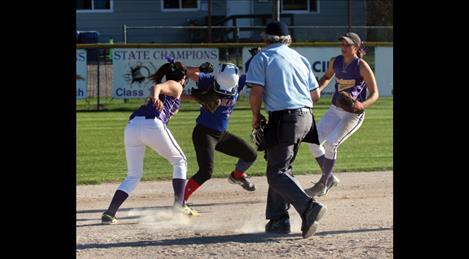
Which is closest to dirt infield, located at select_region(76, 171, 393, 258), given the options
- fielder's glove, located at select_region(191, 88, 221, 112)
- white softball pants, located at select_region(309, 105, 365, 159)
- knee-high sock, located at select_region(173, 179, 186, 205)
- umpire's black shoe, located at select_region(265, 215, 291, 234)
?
umpire's black shoe, located at select_region(265, 215, 291, 234)

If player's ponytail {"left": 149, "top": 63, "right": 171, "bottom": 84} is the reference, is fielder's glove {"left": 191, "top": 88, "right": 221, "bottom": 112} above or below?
below

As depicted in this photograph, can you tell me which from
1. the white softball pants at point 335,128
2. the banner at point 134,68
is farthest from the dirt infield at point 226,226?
the banner at point 134,68

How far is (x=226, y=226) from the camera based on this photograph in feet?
29.8

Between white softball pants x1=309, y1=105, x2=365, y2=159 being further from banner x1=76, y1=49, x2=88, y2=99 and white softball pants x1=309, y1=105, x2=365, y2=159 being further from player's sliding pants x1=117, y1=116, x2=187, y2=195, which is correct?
banner x1=76, y1=49, x2=88, y2=99

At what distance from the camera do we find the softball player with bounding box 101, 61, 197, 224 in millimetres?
9070

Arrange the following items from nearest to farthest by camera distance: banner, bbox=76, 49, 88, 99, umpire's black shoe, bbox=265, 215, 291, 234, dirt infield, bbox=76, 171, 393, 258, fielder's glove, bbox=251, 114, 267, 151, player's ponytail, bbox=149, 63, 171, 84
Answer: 1. dirt infield, bbox=76, 171, 393, 258
2. fielder's glove, bbox=251, 114, 267, 151
3. umpire's black shoe, bbox=265, 215, 291, 234
4. player's ponytail, bbox=149, 63, 171, 84
5. banner, bbox=76, 49, 88, 99

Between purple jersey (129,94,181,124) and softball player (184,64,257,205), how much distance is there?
1.41ft

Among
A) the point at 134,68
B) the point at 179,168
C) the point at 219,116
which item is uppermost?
the point at 134,68

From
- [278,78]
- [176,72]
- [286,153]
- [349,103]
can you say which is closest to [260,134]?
[286,153]

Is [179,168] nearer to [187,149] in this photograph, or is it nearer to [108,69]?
[187,149]

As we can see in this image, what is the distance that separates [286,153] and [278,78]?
69 cm

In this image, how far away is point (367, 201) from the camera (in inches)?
420
